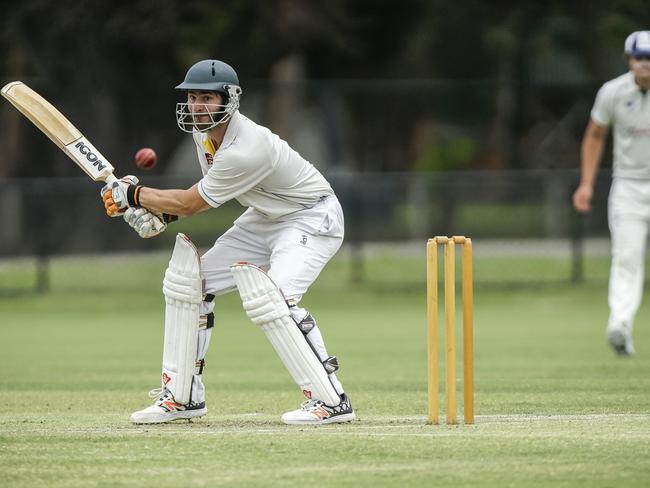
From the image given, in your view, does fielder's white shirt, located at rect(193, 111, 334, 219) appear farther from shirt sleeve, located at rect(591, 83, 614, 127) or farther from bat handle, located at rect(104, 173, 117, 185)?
shirt sleeve, located at rect(591, 83, 614, 127)

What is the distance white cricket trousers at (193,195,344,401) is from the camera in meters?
6.24

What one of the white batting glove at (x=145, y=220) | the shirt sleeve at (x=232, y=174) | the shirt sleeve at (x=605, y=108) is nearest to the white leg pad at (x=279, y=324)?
the shirt sleeve at (x=232, y=174)

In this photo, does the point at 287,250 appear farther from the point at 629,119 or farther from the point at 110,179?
the point at 629,119

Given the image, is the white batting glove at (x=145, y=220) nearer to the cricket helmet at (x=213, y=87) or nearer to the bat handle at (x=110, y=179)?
the bat handle at (x=110, y=179)

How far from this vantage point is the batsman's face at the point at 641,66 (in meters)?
9.28

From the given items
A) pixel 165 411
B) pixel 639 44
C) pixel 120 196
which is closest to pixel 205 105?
pixel 120 196

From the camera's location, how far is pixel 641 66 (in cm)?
930

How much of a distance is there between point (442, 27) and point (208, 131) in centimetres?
2633

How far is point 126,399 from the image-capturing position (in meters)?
7.58

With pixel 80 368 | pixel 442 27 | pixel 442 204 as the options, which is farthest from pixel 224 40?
pixel 80 368

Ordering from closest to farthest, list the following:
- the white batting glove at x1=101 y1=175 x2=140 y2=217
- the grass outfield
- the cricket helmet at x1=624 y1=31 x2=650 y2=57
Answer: the grass outfield
the white batting glove at x1=101 y1=175 x2=140 y2=217
the cricket helmet at x1=624 y1=31 x2=650 y2=57

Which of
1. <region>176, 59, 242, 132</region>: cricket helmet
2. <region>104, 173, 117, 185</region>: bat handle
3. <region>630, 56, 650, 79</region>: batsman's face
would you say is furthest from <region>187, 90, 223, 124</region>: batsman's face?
<region>630, 56, 650, 79</region>: batsman's face

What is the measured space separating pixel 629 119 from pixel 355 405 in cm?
358

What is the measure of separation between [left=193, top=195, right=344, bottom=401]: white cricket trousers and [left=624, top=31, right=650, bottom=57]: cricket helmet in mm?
3386
